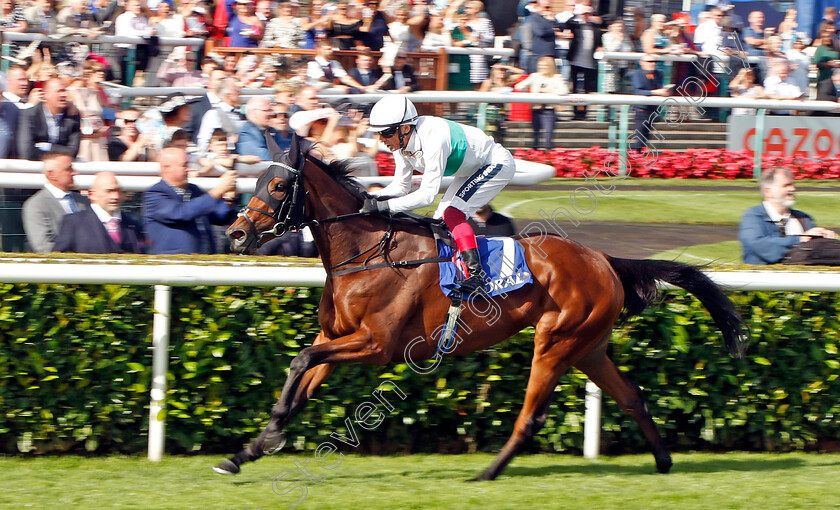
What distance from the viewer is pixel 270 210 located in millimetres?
4266

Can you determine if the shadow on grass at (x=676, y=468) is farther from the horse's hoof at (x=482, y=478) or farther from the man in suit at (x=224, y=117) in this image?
the man in suit at (x=224, y=117)

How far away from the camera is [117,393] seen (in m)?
4.61

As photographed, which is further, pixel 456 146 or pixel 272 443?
pixel 456 146

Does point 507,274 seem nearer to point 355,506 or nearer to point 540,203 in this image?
point 355,506

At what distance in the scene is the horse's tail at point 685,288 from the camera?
4773 millimetres

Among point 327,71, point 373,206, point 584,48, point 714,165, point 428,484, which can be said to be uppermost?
point 584,48

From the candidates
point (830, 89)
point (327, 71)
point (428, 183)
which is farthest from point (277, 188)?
point (830, 89)

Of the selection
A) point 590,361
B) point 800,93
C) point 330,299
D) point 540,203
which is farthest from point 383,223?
point 800,93

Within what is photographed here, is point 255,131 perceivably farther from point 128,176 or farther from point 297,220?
point 297,220

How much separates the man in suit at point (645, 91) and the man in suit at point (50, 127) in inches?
244

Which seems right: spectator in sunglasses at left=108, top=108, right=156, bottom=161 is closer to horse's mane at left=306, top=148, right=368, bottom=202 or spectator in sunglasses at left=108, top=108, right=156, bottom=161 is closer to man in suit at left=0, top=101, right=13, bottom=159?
man in suit at left=0, top=101, right=13, bottom=159

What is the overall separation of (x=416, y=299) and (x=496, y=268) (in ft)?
1.31

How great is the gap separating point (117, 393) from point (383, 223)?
1.47 meters

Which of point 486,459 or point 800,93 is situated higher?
point 800,93
